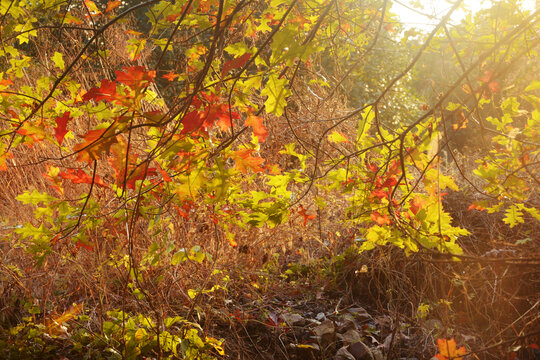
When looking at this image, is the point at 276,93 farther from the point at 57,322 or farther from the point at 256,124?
Result: the point at 57,322

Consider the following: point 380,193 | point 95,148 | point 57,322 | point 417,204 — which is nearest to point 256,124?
point 95,148

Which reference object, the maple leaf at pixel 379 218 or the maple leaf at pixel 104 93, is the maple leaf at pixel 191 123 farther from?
the maple leaf at pixel 379 218

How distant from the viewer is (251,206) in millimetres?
1548

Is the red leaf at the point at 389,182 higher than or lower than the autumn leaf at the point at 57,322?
higher

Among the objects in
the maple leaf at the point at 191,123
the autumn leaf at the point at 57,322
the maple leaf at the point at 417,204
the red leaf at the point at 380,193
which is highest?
the maple leaf at the point at 191,123

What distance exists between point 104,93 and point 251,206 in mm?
692

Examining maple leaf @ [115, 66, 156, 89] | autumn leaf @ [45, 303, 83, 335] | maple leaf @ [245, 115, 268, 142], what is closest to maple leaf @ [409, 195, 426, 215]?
maple leaf @ [245, 115, 268, 142]

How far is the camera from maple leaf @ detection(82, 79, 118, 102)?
3.23ft

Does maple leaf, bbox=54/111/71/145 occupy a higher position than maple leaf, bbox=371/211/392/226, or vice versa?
maple leaf, bbox=54/111/71/145

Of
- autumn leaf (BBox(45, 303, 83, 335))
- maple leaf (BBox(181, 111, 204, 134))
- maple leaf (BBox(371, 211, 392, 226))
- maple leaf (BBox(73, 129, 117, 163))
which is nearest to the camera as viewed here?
maple leaf (BBox(73, 129, 117, 163))

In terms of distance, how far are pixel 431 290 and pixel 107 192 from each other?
2308mm

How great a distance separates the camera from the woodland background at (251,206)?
3.82 ft

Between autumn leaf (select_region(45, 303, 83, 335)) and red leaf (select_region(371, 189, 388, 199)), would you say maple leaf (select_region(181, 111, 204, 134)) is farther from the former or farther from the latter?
autumn leaf (select_region(45, 303, 83, 335))

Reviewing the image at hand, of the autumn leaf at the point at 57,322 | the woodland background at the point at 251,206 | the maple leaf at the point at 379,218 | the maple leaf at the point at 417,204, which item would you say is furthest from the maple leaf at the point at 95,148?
the autumn leaf at the point at 57,322
